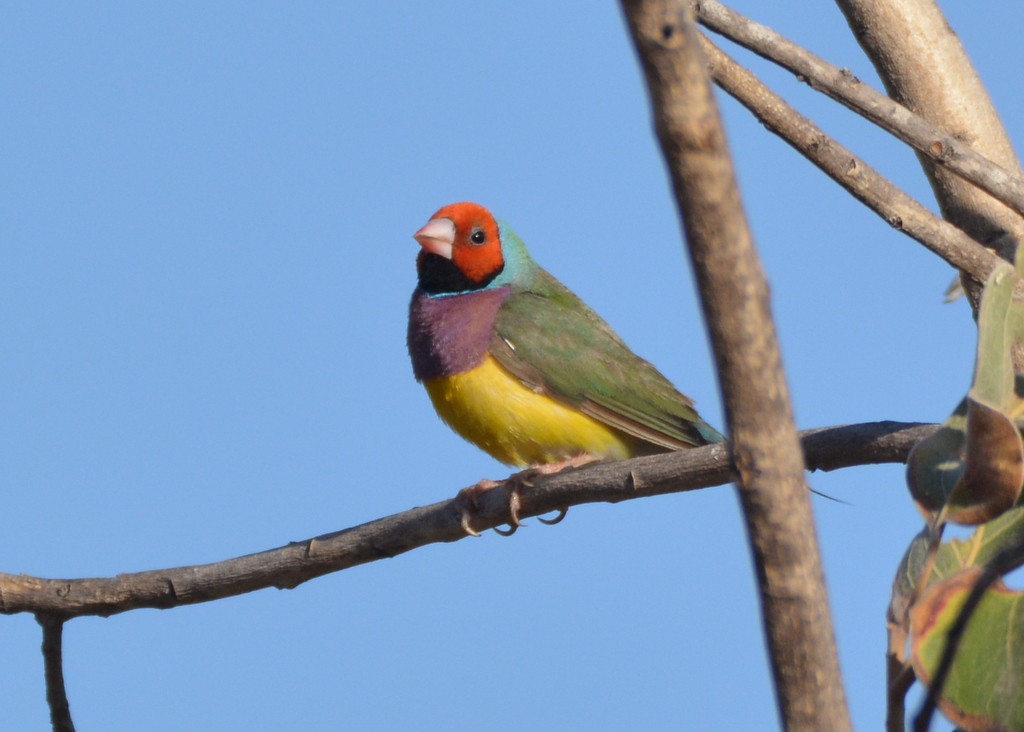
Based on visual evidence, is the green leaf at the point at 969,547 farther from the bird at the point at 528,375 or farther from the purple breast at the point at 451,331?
the purple breast at the point at 451,331

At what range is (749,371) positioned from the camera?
1539mm

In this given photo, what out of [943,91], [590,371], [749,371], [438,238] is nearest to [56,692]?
[590,371]

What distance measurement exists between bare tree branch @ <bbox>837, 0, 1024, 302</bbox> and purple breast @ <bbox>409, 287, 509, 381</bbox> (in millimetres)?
1773

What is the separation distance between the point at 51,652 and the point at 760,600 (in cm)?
281

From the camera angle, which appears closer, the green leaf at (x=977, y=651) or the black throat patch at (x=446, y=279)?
the green leaf at (x=977, y=651)

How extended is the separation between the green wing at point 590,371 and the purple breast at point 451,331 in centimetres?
6

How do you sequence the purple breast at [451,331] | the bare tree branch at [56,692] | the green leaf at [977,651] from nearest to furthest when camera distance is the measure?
the green leaf at [977,651] → the bare tree branch at [56,692] → the purple breast at [451,331]

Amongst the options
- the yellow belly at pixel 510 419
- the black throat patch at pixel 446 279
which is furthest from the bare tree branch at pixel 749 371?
the black throat patch at pixel 446 279

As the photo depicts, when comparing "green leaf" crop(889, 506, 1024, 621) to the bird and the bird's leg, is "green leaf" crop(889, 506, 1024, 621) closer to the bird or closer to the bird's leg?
the bird's leg

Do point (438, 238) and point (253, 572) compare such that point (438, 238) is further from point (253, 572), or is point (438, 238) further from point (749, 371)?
point (749, 371)

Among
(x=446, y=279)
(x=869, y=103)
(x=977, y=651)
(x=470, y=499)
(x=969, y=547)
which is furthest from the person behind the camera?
(x=446, y=279)

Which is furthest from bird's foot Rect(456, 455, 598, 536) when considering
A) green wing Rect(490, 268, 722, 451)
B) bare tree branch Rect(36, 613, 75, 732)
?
bare tree branch Rect(36, 613, 75, 732)

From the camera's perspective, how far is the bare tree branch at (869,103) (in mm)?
3697

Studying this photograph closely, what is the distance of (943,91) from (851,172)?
22.4 inches
